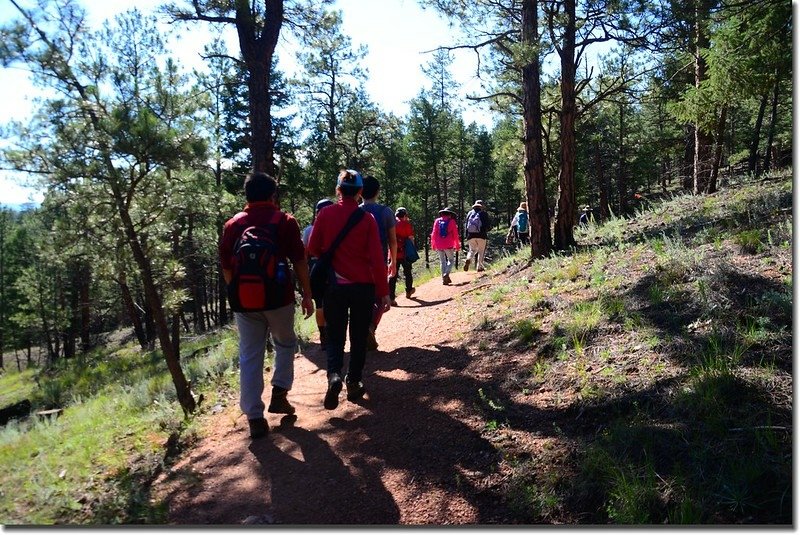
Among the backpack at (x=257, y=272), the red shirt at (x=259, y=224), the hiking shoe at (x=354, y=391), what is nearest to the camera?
the backpack at (x=257, y=272)

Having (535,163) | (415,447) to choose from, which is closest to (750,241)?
(415,447)

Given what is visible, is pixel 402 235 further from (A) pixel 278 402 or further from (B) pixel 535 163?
(A) pixel 278 402

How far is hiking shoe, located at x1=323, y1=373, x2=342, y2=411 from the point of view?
4270 millimetres

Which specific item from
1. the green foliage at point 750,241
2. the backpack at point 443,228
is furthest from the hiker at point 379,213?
the backpack at point 443,228

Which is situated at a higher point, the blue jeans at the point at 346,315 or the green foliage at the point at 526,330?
the blue jeans at the point at 346,315

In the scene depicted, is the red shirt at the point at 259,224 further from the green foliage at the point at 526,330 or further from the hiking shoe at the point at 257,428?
the green foliage at the point at 526,330

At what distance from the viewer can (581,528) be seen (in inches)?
96.1

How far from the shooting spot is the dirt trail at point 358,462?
2.99 metres

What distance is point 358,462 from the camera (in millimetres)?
3531

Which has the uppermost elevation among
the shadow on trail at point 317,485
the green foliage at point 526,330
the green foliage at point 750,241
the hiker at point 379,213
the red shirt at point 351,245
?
the hiker at point 379,213

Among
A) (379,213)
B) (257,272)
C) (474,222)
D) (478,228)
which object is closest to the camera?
(257,272)

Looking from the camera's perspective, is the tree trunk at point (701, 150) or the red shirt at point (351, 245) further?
Result: the tree trunk at point (701, 150)

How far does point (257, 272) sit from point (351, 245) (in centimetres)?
85

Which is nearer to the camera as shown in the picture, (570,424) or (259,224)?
(570,424)
